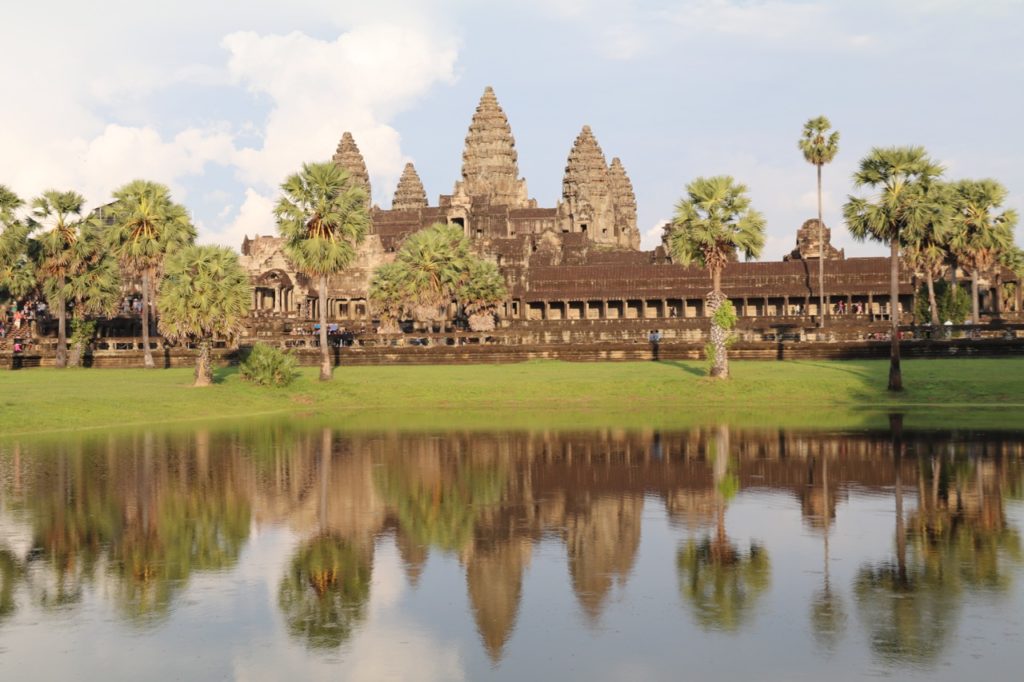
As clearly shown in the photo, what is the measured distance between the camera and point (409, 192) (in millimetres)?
166125

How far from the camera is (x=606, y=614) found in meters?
14.8

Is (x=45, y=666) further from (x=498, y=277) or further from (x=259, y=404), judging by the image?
(x=498, y=277)

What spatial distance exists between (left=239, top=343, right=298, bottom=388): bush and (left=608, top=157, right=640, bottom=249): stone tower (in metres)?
→ 135

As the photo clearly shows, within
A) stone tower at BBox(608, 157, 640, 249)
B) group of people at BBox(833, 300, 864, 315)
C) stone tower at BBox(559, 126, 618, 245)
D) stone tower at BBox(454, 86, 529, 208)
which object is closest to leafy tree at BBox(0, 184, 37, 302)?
group of people at BBox(833, 300, 864, 315)

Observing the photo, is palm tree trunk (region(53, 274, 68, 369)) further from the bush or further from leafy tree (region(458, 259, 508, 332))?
leafy tree (region(458, 259, 508, 332))

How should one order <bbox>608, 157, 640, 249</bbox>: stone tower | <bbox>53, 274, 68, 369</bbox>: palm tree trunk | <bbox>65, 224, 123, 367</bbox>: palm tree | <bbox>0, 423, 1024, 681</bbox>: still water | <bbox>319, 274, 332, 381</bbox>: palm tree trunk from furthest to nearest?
<bbox>608, 157, 640, 249</bbox>: stone tower < <bbox>65, 224, 123, 367</bbox>: palm tree < <bbox>53, 274, 68, 369</bbox>: palm tree trunk < <bbox>319, 274, 332, 381</bbox>: palm tree trunk < <bbox>0, 423, 1024, 681</bbox>: still water

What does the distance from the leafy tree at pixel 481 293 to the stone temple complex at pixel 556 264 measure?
2.84m

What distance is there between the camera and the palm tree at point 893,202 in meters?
47.5

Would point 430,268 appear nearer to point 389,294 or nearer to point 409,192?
point 389,294

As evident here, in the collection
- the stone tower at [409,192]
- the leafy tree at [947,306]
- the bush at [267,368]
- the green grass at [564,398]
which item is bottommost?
the green grass at [564,398]

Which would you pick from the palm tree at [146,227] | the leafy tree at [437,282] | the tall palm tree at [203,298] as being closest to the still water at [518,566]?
the tall palm tree at [203,298]

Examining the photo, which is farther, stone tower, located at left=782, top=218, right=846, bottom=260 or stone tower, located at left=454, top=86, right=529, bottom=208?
stone tower, located at left=454, top=86, right=529, bottom=208

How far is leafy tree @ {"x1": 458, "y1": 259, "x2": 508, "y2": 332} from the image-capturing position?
8481 cm

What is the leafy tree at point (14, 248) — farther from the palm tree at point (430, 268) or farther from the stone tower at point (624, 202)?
the stone tower at point (624, 202)
